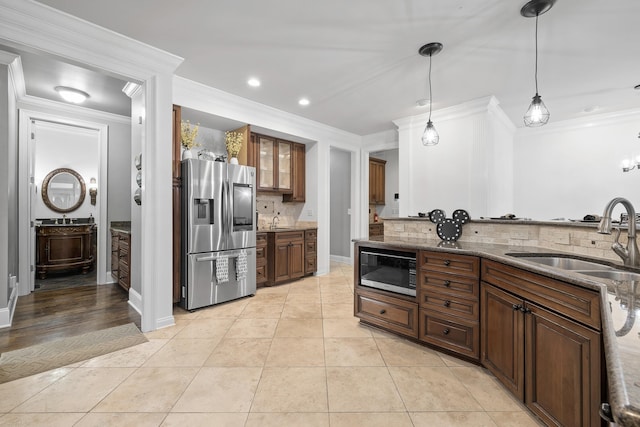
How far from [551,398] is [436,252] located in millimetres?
1110

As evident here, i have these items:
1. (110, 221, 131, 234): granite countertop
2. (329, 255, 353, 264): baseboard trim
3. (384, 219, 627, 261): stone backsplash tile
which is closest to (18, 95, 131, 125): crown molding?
(110, 221, 131, 234): granite countertop

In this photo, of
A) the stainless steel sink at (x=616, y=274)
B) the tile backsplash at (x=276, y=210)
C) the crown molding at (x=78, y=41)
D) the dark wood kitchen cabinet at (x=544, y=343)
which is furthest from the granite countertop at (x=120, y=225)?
the stainless steel sink at (x=616, y=274)

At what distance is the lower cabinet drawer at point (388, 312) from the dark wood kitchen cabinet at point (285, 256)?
1787 mm

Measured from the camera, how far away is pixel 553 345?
1.46m

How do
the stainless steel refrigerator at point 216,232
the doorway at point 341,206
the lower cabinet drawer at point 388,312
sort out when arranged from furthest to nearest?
the doorway at point 341,206, the stainless steel refrigerator at point 216,232, the lower cabinet drawer at point 388,312

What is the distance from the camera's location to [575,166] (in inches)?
188

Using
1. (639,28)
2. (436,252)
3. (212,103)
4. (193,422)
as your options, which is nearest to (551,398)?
(436,252)

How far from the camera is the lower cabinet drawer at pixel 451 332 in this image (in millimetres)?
2146

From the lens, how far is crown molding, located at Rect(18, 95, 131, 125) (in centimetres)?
375

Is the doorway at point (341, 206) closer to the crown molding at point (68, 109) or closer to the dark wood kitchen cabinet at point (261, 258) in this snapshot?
the dark wood kitchen cabinet at point (261, 258)

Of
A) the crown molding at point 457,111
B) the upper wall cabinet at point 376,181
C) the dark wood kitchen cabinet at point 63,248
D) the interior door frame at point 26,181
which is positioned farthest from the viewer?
the upper wall cabinet at point 376,181

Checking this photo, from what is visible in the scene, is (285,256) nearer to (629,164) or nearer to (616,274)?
(616,274)

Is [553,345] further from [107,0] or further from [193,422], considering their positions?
[107,0]

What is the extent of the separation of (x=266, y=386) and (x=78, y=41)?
10.1ft
